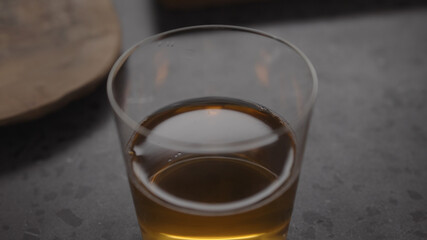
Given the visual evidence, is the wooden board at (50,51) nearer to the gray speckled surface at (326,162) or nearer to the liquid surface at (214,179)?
the gray speckled surface at (326,162)

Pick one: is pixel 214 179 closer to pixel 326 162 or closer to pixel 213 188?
pixel 213 188

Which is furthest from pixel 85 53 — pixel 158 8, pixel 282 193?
pixel 282 193

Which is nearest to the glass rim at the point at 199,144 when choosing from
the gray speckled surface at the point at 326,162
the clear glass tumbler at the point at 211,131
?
the clear glass tumbler at the point at 211,131

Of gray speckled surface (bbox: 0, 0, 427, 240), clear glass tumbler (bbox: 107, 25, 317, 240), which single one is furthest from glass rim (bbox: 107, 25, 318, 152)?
gray speckled surface (bbox: 0, 0, 427, 240)

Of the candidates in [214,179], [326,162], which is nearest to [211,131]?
[214,179]

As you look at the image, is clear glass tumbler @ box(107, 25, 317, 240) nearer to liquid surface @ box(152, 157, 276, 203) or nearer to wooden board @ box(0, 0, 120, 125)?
liquid surface @ box(152, 157, 276, 203)

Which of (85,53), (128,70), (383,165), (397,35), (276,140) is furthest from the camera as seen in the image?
(397,35)

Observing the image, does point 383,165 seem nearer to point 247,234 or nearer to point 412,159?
point 412,159
